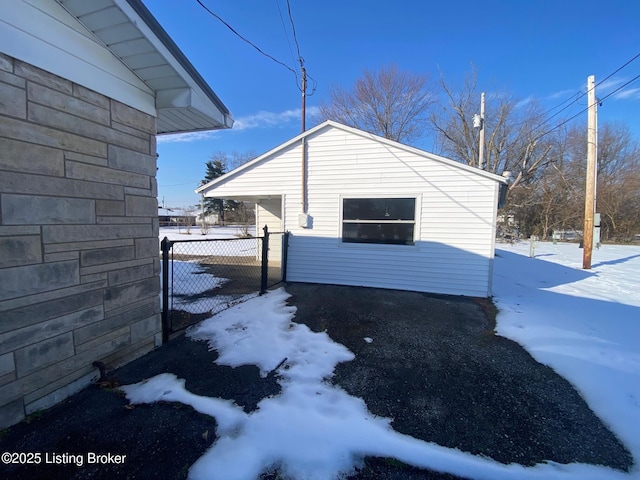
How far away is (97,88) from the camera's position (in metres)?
2.25

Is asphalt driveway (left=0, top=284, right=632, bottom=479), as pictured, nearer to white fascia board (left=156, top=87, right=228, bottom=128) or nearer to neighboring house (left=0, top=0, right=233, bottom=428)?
neighboring house (left=0, top=0, right=233, bottom=428)

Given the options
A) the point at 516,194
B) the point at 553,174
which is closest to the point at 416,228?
the point at 516,194

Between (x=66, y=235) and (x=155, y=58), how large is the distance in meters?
1.72

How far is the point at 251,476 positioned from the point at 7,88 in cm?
276

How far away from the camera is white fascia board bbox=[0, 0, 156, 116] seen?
67.8 inches

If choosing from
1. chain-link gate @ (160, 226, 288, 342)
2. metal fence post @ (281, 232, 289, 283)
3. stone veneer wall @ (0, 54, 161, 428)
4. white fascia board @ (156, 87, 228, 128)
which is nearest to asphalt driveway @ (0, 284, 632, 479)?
stone veneer wall @ (0, 54, 161, 428)

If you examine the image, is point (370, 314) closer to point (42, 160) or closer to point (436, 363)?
point (436, 363)

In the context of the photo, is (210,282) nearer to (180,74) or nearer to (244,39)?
(180,74)

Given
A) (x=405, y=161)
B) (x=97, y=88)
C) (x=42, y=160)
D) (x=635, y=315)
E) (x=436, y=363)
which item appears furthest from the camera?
(x=405, y=161)

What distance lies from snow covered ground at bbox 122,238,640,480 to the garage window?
7.97ft

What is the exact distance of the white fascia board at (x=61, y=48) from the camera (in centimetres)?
172

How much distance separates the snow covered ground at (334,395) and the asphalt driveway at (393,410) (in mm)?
84

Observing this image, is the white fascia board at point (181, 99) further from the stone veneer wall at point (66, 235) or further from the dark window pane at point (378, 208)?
the dark window pane at point (378, 208)

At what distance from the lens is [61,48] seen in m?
1.99
